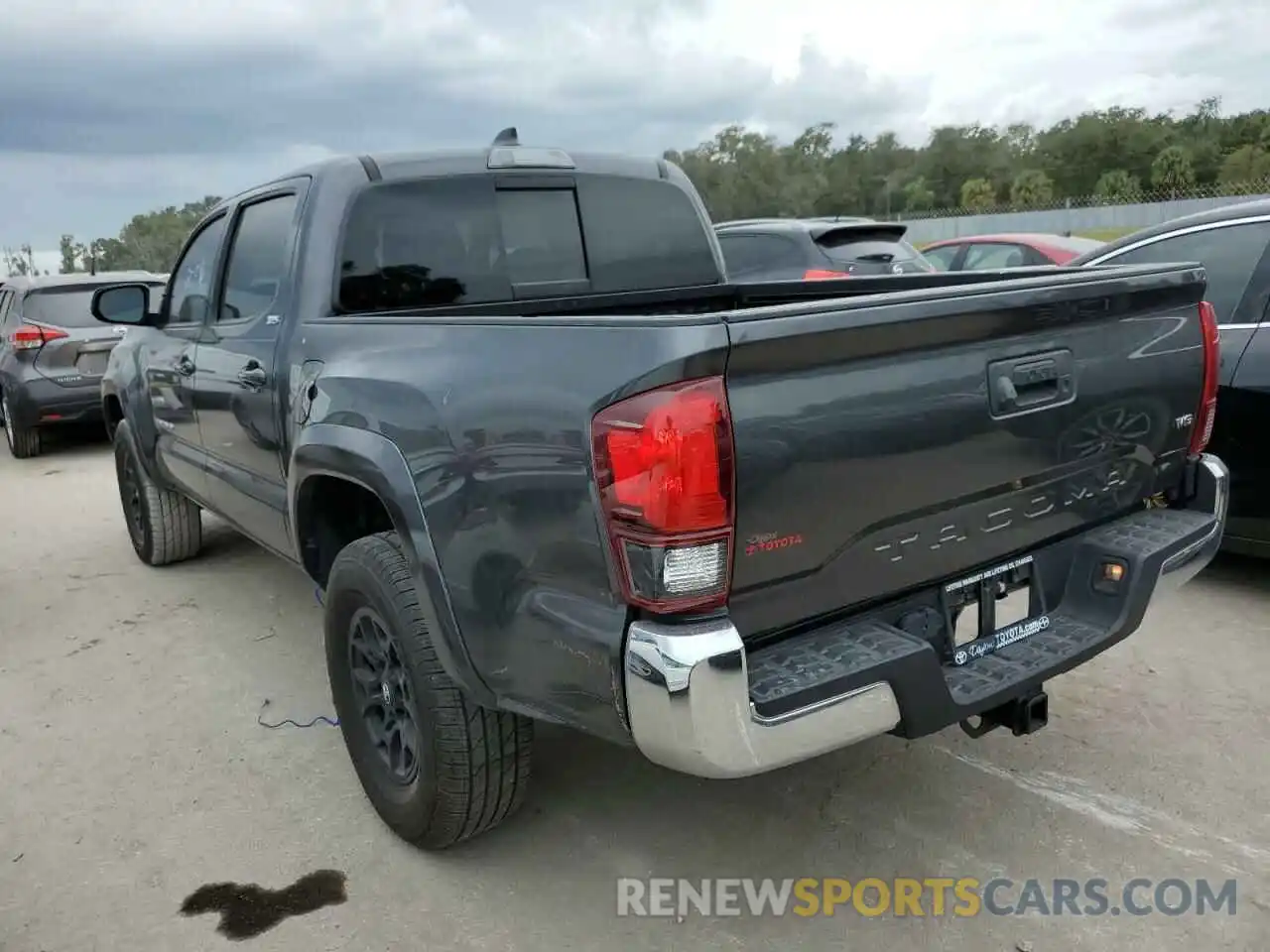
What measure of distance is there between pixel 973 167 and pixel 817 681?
6980 cm

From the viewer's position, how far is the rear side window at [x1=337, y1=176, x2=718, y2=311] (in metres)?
3.41

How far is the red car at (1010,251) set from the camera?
33.4 feet

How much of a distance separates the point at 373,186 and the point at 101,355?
24.1 ft

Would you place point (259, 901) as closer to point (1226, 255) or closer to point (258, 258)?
point (258, 258)

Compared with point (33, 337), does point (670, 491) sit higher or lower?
higher

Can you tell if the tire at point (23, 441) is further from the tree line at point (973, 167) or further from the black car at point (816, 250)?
the tree line at point (973, 167)

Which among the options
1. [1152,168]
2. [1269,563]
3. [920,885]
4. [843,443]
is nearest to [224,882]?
[920,885]

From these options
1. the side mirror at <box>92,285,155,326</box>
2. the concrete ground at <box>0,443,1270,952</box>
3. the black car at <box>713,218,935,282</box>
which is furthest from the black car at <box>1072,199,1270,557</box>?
the side mirror at <box>92,285,155,326</box>

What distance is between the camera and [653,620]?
6.81 ft

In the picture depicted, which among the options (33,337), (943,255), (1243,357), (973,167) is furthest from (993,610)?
(973,167)

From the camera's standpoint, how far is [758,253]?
902cm

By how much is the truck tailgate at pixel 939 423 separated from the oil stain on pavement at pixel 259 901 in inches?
59.0

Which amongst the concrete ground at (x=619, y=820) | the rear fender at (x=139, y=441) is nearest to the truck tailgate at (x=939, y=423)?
the concrete ground at (x=619, y=820)

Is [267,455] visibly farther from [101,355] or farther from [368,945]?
[101,355]
